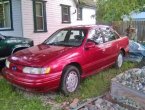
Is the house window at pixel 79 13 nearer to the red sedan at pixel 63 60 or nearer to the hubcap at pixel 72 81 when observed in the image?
the red sedan at pixel 63 60

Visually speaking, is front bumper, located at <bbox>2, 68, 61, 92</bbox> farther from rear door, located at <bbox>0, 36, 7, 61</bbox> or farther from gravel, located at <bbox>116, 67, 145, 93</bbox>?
rear door, located at <bbox>0, 36, 7, 61</bbox>

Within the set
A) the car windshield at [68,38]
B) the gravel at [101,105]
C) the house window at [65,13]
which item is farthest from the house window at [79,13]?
the gravel at [101,105]

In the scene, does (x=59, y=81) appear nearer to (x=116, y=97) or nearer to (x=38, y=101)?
(x=38, y=101)

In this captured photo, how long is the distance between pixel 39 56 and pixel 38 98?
3.38ft

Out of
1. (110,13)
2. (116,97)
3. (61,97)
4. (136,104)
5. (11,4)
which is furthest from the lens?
(11,4)

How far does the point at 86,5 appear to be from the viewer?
771 inches

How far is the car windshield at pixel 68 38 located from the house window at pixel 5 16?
6.52 metres

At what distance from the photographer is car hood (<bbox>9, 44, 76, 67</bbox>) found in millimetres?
5281

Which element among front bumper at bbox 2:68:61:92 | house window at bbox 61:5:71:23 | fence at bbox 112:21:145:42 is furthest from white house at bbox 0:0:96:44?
front bumper at bbox 2:68:61:92

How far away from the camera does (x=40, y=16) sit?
13.7 meters

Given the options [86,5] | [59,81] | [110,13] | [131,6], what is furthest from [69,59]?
[86,5]

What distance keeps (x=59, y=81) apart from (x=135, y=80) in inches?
71.3

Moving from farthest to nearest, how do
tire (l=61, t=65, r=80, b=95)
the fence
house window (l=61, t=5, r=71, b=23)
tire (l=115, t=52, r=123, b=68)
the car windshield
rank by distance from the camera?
the fence → house window (l=61, t=5, r=71, b=23) → tire (l=115, t=52, r=123, b=68) → the car windshield → tire (l=61, t=65, r=80, b=95)

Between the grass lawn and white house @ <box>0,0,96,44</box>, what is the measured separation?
6.17 meters
